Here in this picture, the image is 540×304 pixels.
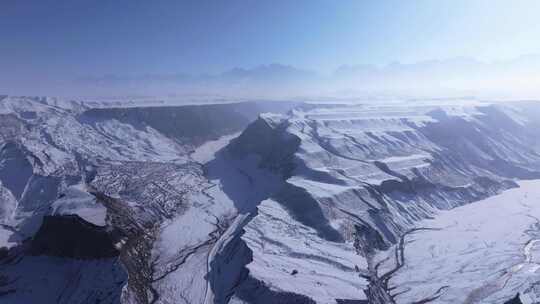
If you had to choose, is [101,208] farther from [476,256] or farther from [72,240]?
[476,256]

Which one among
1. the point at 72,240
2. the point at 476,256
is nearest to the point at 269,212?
the point at 72,240

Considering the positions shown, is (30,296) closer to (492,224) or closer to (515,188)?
(492,224)

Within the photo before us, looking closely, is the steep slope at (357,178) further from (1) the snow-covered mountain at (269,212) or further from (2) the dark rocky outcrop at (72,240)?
(2) the dark rocky outcrop at (72,240)

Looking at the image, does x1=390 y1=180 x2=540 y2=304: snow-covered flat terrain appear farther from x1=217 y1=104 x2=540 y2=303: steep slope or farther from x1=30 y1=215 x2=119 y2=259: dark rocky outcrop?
x1=30 y1=215 x2=119 y2=259: dark rocky outcrop

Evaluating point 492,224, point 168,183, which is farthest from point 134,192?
point 492,224

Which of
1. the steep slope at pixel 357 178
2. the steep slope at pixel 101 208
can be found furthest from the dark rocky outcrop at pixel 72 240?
the steep slope at pixel 357 178
